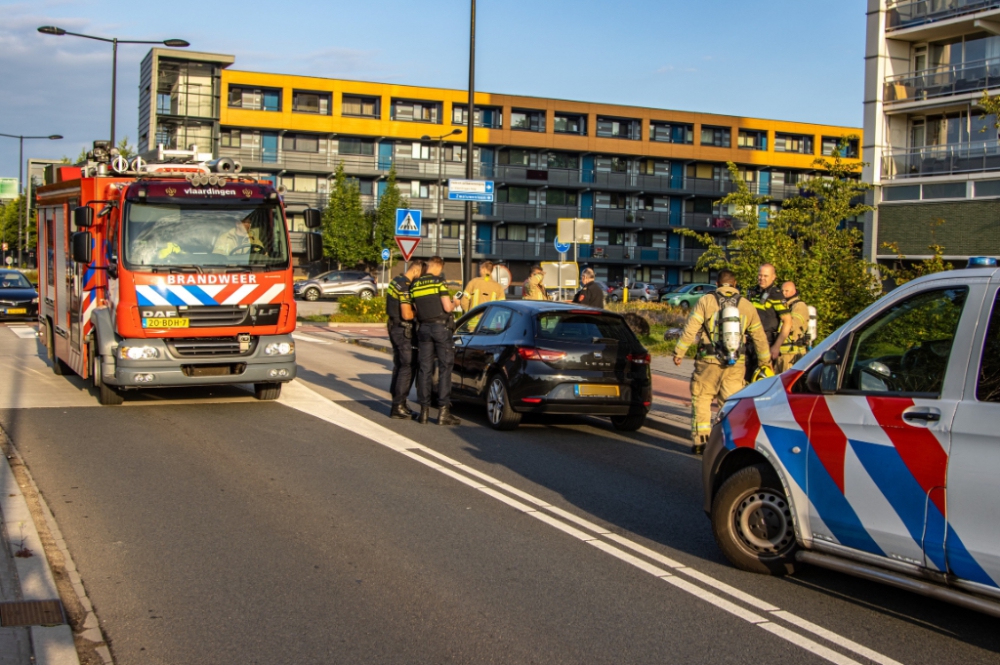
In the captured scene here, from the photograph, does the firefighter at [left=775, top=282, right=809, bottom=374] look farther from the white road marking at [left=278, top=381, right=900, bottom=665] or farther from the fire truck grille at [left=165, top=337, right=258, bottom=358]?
the fire truck grille at [left=165, top=337, right=258, bottom=358]

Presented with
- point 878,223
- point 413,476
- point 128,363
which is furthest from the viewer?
point 878,223

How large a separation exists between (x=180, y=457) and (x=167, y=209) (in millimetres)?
4183

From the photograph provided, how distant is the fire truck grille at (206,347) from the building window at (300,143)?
6019 centimetres

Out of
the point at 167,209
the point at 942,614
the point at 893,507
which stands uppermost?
the point at 167,209

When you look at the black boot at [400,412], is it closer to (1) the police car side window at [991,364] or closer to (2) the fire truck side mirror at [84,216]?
(2) the fire truck side mirror at [84,216]

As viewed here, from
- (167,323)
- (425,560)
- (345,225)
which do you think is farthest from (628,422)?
(345,225)

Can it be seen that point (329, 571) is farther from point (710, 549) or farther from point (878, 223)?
point (878, 223)

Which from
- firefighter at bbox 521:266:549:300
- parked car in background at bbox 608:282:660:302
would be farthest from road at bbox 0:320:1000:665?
parked car in background at bbox 608:282:660:302

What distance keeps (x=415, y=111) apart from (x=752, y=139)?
26.9 m

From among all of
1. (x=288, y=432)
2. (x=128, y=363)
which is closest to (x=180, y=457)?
(x=288, y=432)

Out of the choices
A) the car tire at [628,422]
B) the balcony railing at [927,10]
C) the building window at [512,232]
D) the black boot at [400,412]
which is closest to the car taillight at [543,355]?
the car tire at [628,422]

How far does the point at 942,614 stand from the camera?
5.56 meters

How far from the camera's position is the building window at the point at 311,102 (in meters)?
70.3

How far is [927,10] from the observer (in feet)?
113
